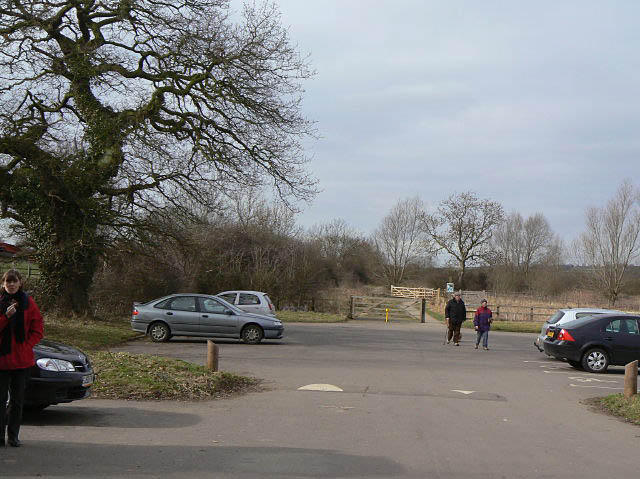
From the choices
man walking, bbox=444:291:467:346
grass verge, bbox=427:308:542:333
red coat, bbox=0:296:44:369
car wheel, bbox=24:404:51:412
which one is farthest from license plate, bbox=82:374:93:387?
grass verge, bbox=427:308:542:333

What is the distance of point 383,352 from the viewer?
21.3m

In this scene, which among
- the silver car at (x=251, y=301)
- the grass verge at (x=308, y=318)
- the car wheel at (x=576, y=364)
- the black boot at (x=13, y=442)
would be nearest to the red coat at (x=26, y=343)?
the black boot at (x=13, y=442)

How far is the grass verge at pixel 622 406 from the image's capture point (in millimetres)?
11230

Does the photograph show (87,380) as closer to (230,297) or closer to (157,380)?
(157,380)

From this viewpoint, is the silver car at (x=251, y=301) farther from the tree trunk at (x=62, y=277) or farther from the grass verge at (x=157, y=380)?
the grass verge at (x=157, y=380)

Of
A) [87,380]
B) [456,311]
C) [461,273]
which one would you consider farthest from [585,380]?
[461,273]

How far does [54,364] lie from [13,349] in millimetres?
1638

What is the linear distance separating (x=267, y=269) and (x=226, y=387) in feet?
97.2

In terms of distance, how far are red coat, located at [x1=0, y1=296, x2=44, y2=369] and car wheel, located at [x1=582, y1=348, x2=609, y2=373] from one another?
48.3 feet

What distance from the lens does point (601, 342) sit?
18.2 m

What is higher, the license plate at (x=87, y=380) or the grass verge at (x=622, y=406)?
the license plate at (x=87, y=380)

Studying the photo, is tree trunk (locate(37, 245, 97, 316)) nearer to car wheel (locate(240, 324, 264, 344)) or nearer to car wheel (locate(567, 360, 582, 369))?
car wheel (locate(240, 324, 264, 344))

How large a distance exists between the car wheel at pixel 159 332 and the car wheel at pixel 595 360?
12.2 metres

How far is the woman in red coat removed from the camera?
7340 mm
